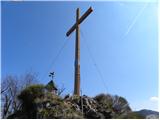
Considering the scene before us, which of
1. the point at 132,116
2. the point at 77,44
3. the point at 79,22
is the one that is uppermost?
the point at 79,22

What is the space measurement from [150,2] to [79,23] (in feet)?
4.95

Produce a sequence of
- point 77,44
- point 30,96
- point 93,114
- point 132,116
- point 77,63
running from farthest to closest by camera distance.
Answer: point 77,44
point 77,63
point 30,96
point 93,114
point 132,116

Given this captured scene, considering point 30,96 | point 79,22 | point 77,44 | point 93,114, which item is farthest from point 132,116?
point 79,22

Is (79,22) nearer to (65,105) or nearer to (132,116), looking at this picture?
(65,105)

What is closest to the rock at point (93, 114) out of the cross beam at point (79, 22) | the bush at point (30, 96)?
the bush at point (30, 96)

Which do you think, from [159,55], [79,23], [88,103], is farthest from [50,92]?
[159,55]

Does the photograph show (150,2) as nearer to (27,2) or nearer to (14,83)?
(27,2)

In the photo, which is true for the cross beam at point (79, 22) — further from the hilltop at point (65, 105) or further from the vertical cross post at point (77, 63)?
the hilltop at point (65, 105)

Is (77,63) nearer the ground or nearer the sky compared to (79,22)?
nearer the ground

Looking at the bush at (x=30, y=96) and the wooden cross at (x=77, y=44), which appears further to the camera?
the wooden cross at (x=77, y=44)

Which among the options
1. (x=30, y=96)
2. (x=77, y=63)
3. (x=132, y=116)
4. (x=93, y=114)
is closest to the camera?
(x=132, y=116)

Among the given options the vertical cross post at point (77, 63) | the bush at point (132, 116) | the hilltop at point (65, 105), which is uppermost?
the vertical cross post at point (77, 63)

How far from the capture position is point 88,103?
11.3 feet

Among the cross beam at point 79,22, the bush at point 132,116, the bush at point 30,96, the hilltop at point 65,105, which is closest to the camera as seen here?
the bush at point 132,116
